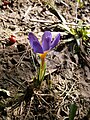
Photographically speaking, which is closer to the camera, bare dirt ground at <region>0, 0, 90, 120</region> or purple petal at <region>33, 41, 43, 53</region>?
purple petal at <region>33, 41, 43, 53</region>

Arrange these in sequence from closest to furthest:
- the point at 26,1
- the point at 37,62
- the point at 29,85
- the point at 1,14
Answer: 1. the point at 29,85
2. the point at 37,62
3. the point at 1,14
4. the point at 26,1

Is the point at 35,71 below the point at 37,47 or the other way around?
below

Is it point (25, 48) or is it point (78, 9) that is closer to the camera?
point (25, 48)

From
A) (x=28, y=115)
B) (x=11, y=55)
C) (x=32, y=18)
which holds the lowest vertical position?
(x=28, y=115)

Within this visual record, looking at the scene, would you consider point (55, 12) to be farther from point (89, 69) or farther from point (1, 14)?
point (89, 69)

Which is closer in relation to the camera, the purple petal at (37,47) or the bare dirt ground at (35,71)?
the purple petal at (37,47)

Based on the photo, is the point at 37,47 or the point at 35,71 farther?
the point at 35,71

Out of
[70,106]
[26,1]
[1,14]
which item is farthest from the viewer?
[26,1]

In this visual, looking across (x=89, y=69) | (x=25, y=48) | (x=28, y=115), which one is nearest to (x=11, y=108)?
(x=28, y=115)
